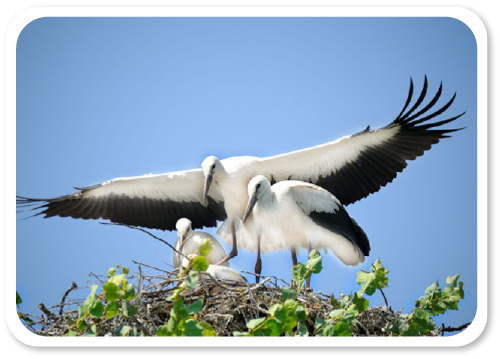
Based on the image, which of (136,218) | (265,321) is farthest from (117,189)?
(265,321)

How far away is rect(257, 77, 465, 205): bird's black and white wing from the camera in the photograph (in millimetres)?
6734

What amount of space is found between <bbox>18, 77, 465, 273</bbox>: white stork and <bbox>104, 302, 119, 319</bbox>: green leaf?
87.9 inches

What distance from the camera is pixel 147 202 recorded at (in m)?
7.31

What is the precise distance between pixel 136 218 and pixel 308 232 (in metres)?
1.88

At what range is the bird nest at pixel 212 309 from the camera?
4.61m

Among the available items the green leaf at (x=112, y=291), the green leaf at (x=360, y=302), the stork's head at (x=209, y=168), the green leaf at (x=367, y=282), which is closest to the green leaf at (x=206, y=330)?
the green leaf at (x=112, y=291)

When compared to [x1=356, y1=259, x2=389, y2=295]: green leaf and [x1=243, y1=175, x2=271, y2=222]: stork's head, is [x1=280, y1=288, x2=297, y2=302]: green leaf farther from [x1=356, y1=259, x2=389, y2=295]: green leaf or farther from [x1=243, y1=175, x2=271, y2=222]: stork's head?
[x1=243, y1=175, x2=271, y2=222]: stork's head

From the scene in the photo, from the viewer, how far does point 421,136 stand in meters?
6.78

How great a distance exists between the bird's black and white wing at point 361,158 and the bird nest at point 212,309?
2035mm

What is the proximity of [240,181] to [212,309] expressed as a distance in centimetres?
215

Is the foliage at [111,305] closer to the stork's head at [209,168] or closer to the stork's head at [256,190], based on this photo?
the stork's head at [256,190]

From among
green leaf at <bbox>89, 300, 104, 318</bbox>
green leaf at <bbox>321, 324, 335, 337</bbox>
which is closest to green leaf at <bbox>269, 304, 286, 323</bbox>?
green leaf at <bbox>321, 324, 335, 337</bbox>
